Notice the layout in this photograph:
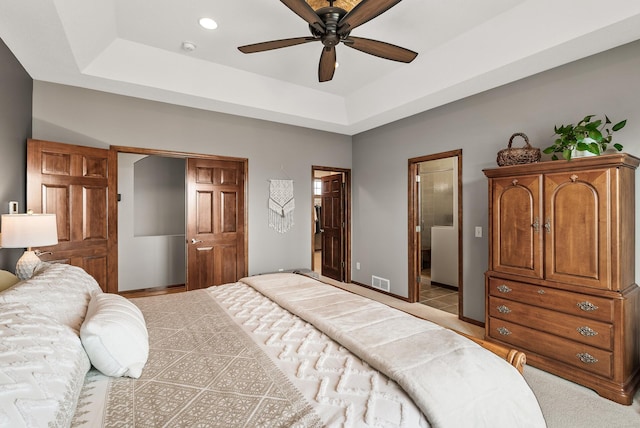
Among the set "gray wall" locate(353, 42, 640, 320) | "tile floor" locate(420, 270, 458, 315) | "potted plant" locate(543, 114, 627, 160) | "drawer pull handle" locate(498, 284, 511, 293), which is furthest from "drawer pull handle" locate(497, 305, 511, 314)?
"potted plant" locate(543, 114, 627, 160)

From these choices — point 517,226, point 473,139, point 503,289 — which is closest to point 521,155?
point 517,226

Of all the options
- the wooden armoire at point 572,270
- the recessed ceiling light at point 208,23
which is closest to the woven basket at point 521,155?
the wooden armoire at point 572,270

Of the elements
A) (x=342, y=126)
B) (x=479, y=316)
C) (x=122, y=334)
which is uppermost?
(x=342, y=126)

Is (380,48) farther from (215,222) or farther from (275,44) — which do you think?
(215,222)

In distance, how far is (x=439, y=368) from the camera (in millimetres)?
1186

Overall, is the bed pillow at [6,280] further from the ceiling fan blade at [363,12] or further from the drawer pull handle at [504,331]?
the drawer pull handle at [504,331]

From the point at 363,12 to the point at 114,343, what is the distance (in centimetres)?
205

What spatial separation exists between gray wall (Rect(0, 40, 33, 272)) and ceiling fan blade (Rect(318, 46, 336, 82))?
2.45 m

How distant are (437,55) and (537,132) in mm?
1258

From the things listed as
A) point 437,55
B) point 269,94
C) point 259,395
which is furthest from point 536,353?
point 269,94

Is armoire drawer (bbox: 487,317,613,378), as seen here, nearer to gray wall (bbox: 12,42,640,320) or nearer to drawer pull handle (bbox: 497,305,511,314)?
drawer pull handle (bbox: 497,305,511,314)

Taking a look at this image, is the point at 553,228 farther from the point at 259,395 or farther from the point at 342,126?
the point at 342,126

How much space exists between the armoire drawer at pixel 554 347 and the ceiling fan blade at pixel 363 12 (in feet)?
8.78

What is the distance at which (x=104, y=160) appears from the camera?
3322mm
